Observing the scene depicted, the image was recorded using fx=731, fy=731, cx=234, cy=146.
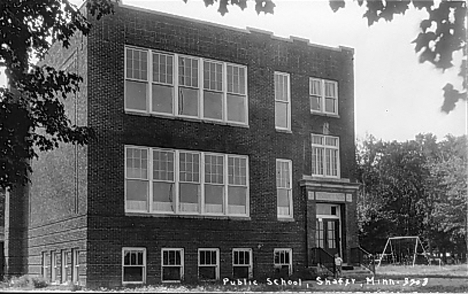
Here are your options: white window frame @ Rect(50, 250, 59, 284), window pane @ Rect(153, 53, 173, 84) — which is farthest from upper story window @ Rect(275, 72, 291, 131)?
white window frame @ Rect(50, 250, 59, 284)

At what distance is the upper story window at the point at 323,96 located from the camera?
30.5m

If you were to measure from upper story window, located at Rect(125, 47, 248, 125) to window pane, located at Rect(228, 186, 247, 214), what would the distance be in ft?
8.44

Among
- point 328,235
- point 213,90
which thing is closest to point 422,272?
point 328,235

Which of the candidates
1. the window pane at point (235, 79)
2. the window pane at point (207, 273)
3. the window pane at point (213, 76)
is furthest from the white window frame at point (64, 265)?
the window pane at point (235, 79)

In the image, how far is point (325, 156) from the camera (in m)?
30.6

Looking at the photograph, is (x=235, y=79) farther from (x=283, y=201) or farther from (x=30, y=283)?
(x=30, y=283)

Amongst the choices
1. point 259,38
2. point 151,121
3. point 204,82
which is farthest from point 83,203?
point 259,38

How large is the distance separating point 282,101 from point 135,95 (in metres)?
6.70

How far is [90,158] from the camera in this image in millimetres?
24562

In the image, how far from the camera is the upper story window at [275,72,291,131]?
29.5 meters

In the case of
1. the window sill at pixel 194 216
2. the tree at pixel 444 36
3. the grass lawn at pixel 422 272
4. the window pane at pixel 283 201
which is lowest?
the grass lawn at pixel 422 272

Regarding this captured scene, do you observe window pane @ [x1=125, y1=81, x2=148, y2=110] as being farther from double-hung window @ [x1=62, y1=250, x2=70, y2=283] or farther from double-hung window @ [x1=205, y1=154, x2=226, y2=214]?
double-hung window @ [x1=62, y1=250, x2=70, y2=283]

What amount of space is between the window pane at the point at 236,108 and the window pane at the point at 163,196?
388cm

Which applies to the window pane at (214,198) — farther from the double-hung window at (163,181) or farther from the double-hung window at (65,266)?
the double-hung window at (65,266)
